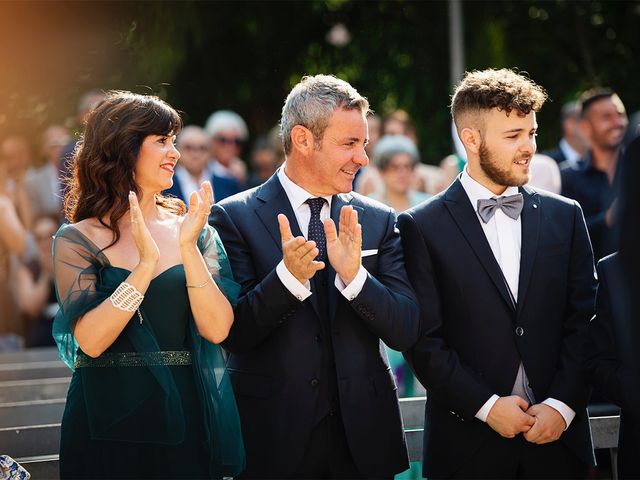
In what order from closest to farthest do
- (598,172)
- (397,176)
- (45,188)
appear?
(598,172) < (397,176) < (45,188)

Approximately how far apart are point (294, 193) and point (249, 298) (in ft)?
1.77

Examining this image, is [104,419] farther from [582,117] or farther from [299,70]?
[299,70]

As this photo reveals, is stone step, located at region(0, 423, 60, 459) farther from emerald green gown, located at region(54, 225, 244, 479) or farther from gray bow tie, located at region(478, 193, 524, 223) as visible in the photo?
gray bow tie, located at region(478, 193, 524, 223)

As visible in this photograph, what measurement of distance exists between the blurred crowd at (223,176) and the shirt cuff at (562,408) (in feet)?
9.46

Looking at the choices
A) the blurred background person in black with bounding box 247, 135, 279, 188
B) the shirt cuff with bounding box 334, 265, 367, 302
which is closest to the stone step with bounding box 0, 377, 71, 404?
the shirt cuff with bounding box 334, 265, 367, 302

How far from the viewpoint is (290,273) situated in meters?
4.38

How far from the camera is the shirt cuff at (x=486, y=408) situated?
4.60 metres

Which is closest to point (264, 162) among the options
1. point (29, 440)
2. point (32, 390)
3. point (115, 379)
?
point (32, 390)

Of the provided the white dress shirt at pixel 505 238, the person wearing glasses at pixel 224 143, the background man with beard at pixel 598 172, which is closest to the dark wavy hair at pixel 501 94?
the white dress shirt at pixel 505 238

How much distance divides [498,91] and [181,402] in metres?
1.93

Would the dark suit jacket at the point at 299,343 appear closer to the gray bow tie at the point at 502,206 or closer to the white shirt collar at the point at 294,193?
the white shirt collar at the point at 294,193

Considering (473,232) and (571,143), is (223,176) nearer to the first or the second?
(571,143)

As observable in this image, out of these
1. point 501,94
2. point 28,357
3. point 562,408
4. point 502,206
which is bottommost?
point 28,357

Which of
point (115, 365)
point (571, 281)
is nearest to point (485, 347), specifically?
point (571, 281)
